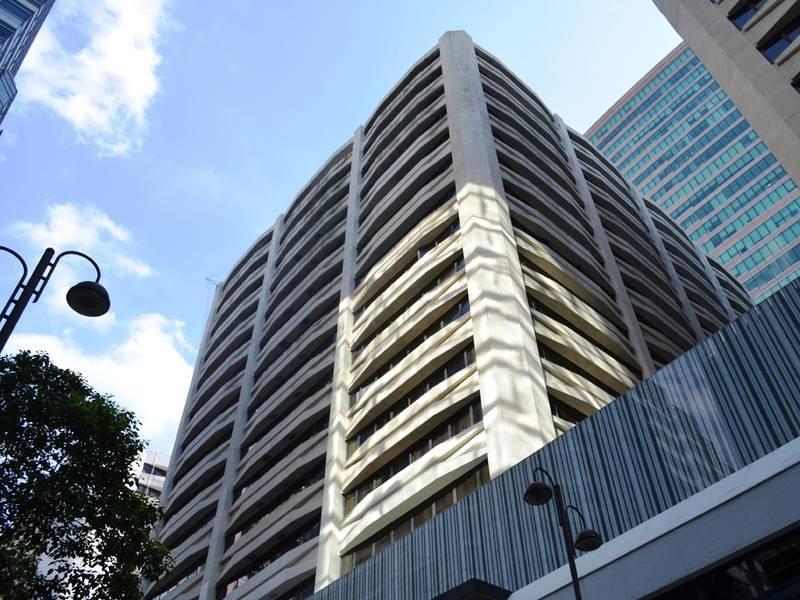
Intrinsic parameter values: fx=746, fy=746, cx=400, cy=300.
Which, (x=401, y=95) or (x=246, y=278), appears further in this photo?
(x=246, y=278)

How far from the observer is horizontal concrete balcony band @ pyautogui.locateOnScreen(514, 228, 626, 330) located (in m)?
35.5

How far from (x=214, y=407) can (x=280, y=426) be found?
12.8 meters

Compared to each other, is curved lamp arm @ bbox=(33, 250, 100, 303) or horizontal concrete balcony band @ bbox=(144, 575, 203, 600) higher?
horizontal concrete balcony band @ bbox=(144, 575, 203, 600)

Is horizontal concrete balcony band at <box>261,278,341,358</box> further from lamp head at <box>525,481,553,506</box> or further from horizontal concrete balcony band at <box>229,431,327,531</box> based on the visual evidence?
→ lamp head at <box>525,481,553,506</box>

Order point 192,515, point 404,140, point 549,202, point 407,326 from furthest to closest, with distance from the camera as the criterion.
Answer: point 404,140, point 192,515, point 549,202, point 407,326

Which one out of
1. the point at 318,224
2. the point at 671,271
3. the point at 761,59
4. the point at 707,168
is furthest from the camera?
the point at 707,168

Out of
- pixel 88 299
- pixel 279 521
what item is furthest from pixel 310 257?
pixel 88 299

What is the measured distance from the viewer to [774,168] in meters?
82.2

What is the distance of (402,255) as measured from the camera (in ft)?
127

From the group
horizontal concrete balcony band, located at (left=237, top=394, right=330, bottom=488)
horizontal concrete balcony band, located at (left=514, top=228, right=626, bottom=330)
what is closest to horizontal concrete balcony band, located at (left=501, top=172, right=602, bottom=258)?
horizontal concrete balcony band, located at (left=514, top=228, right=626, bottom=330)

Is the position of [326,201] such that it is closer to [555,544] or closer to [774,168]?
[555,544]

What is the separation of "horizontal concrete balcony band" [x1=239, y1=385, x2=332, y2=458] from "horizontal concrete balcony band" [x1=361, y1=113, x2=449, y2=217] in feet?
42.5

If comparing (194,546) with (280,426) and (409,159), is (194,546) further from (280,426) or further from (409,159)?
(409,159)

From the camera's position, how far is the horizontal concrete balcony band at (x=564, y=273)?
35531mm
